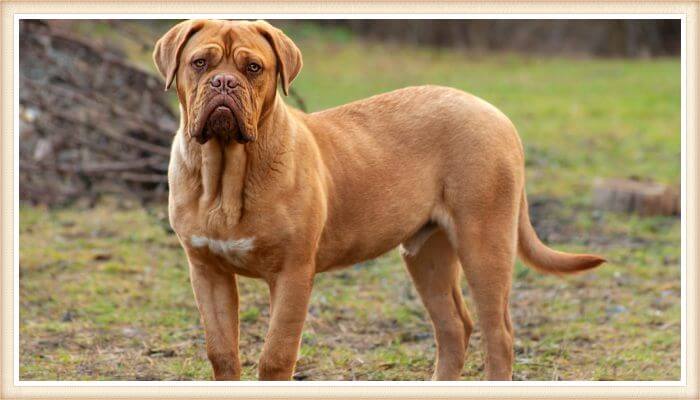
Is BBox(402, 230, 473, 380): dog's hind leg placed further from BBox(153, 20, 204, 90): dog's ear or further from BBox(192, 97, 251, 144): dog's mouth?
BBox(153, 20, 204, 90): dog's ear

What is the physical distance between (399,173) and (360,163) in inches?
8.9

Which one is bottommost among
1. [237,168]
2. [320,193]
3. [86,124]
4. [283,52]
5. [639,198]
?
[639,198]

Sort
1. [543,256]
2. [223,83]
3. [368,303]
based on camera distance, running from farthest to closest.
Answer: [368,303], [543,256], [223,83]

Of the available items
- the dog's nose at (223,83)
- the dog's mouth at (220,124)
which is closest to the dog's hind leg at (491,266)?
the dog's mouth at (220,124)

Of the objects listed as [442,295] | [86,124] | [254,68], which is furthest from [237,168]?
[86,124]

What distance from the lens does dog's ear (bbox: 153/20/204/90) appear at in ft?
17.0

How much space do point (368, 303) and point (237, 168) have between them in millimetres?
2965

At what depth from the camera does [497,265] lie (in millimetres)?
6004

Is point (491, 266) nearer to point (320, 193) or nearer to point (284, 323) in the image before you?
point (320, 193)

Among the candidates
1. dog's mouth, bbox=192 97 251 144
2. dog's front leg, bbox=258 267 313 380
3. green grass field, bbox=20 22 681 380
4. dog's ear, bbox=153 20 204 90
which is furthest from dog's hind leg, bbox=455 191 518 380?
dog's ear, bbox=153 20 204 90

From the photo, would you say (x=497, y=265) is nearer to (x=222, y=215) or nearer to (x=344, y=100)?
(x=222, y=215)

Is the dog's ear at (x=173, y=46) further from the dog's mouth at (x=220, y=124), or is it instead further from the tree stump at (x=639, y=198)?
the tree stump at (x=639, y=198)

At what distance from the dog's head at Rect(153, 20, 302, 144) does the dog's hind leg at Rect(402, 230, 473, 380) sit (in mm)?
1583

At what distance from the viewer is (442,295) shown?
21.0 feet
